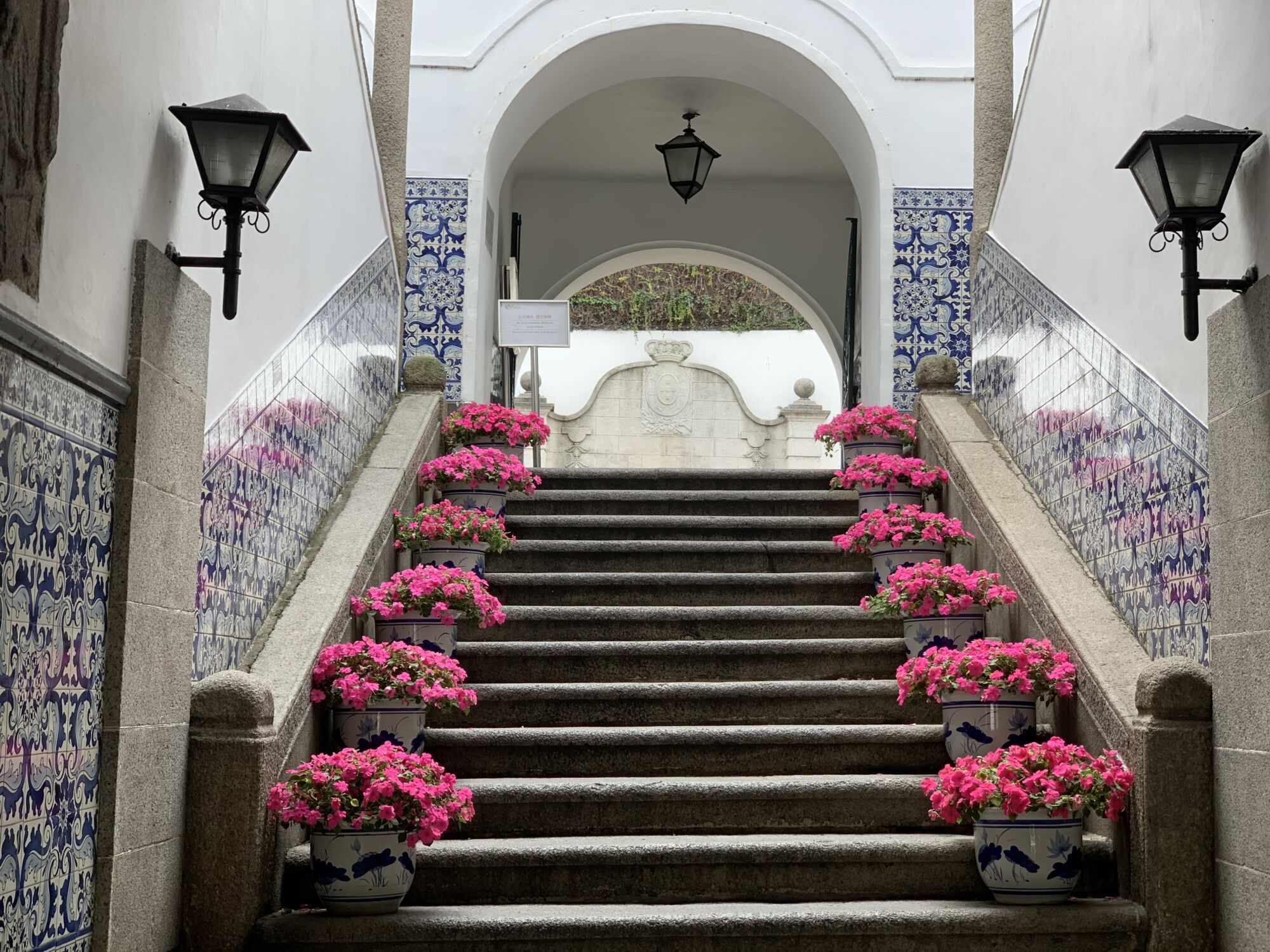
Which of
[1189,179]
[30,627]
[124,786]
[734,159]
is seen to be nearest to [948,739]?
[1189,179]

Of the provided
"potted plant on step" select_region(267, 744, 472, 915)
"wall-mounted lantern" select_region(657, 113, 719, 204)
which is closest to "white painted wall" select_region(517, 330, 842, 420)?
"wall-mounted lantern" select_region(657, 113, 719, 204)

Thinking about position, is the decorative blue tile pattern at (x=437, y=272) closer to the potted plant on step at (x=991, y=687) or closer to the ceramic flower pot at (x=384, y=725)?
the ceramic flower pot at (x=384, y=725)

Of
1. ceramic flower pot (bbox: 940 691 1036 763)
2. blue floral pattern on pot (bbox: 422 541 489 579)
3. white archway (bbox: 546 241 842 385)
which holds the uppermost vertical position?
white archway (bbox: 546 241 842 385)

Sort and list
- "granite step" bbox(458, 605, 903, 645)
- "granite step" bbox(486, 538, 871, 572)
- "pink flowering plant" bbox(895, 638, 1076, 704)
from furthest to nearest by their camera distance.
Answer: "granite step" bbox(486, 538, 871, 572)
"granite step" bbox(458, 605, 903, 645)
"pink flowering plant" bbox(895, 638, 1076, 704)

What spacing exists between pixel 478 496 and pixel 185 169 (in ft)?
8.70

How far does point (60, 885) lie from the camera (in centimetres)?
283

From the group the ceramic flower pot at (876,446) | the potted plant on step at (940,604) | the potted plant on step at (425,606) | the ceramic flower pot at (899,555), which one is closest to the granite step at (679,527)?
the ceramic flower pot at (876,446)

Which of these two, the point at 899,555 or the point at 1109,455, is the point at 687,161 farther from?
the point at 1109,455

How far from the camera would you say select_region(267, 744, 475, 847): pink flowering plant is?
11.6 feet

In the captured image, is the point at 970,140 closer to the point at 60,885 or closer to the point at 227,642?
the point at 227,642

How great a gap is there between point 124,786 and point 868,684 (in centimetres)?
247

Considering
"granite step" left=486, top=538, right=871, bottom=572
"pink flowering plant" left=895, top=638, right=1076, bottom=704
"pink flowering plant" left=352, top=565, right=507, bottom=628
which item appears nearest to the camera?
"pink flowering plant" left=895, top=638, right=1076, bottom=704

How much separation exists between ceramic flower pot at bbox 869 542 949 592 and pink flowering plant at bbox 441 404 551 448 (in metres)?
1.82

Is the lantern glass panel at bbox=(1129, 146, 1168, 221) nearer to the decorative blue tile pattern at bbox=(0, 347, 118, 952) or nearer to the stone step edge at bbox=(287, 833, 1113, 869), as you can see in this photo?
the stone step edge at bbox=(287, 833, 1113, 869)
